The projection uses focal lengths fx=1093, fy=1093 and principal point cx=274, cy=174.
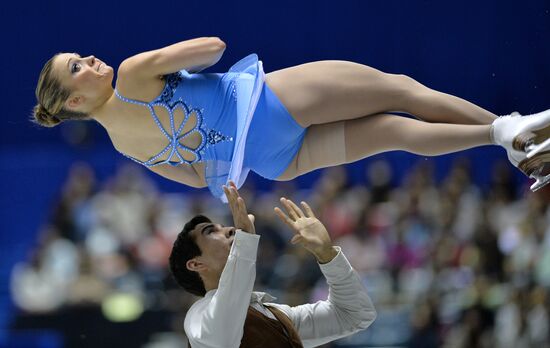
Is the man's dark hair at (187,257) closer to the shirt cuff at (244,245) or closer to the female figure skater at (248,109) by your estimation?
the female figure skater at (248,109)

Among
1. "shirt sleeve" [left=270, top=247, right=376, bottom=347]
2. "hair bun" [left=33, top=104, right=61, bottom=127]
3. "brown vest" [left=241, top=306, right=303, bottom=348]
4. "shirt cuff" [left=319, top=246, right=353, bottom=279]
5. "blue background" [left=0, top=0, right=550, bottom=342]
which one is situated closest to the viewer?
→ "brown vest" [left=241, top=306, right=303, bottom=348]

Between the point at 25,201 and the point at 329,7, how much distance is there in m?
2.17

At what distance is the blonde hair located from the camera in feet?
12.3

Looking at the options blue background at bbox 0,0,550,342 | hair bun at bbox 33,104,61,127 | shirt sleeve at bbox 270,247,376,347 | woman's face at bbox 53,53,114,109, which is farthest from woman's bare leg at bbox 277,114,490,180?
blue background at bbox 0,0,550,342

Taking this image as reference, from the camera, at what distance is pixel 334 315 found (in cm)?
380

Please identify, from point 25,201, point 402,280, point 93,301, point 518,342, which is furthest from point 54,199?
→ point 518,342

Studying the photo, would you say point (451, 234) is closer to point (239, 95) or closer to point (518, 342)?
point (518, 342)

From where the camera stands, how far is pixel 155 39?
5824 mm

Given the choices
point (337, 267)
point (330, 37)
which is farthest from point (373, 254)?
point (337, 267)

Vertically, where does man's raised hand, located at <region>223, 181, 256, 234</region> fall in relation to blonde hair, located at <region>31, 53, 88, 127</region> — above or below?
below

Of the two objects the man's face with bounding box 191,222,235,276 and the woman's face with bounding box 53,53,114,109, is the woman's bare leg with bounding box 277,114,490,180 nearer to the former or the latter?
the man's face with bounding box 191,222,235,276

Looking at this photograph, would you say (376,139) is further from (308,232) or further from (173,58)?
(173,58)

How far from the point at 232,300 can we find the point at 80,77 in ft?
3.19

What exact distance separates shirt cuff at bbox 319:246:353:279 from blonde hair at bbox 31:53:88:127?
3.32ft
